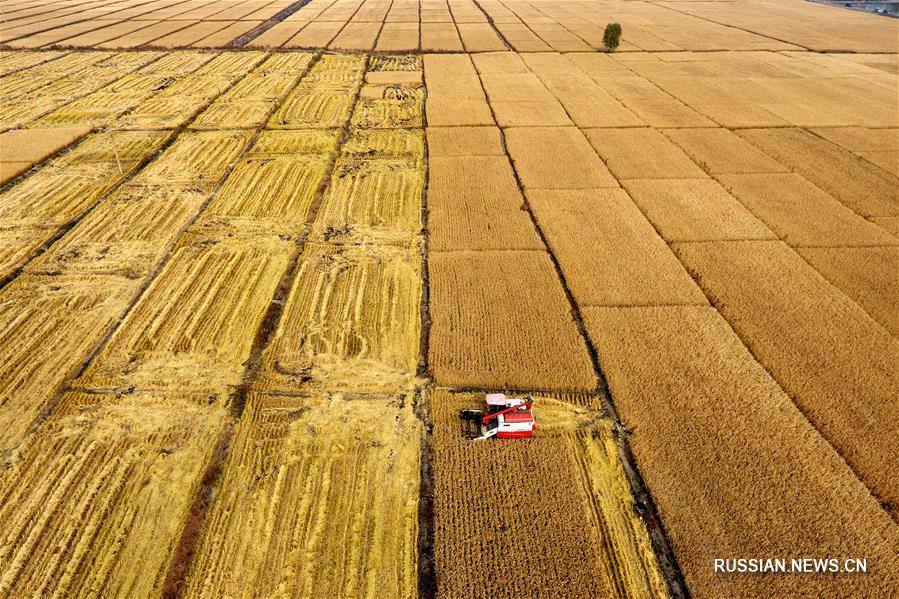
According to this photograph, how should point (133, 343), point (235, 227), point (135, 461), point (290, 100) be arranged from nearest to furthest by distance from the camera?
point (135, 461) < point (133, 343) < point (235, 227) < point (290, 100)

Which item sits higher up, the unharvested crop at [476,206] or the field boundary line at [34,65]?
the field boundary line at [34,65]

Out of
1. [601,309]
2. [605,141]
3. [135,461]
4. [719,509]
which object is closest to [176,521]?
[135,461]

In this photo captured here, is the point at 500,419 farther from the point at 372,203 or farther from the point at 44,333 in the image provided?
the point at 44,333

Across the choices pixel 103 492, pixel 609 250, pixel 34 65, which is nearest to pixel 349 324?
pixel 103 492

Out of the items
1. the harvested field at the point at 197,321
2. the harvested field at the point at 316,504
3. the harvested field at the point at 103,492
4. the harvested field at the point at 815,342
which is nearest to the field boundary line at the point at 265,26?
the harvested field at the point at 197,321

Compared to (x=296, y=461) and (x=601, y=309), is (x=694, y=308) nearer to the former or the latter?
(x=601, y=309)

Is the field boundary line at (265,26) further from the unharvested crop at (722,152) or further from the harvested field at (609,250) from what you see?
the harvested field at (609,250)

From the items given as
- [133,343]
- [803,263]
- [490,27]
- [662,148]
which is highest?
[490,27]
